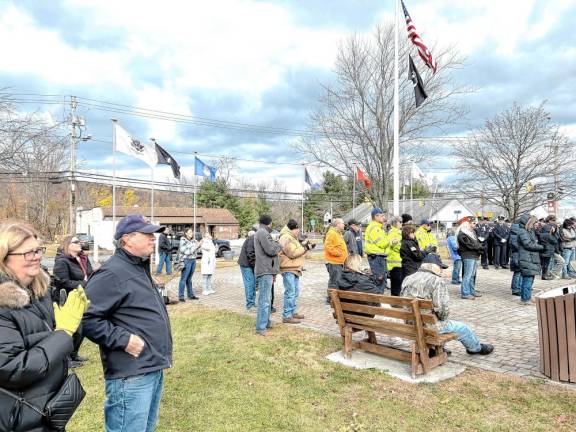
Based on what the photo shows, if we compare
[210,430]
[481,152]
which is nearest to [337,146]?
[481,152]

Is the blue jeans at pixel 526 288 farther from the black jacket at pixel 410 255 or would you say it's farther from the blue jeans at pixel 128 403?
the blue jeans at pixel 128 403

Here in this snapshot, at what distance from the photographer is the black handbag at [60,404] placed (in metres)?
1.91

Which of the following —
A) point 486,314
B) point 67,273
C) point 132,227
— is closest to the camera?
point 132,227

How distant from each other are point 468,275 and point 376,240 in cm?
260

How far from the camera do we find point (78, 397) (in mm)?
2086

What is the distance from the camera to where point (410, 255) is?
8109 mm

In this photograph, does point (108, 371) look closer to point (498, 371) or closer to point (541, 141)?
point (498, 371)

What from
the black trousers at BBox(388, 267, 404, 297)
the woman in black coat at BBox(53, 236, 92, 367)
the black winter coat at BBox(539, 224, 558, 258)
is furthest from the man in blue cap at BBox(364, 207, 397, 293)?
the black winter coat at BBox(539, 224, 558, 258)

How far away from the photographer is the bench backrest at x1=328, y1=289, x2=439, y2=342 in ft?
Answer: 14.5

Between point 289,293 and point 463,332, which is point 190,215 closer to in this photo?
point 289,293

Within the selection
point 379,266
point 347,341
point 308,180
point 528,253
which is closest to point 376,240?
point 379,266

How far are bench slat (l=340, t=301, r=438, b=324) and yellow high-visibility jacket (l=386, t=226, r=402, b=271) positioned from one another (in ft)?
10.2

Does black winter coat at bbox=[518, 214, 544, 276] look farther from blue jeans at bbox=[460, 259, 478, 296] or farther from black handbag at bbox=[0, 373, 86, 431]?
black handbag at bbox=[0, 373, 86, 431]

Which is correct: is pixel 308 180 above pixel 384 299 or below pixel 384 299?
above
